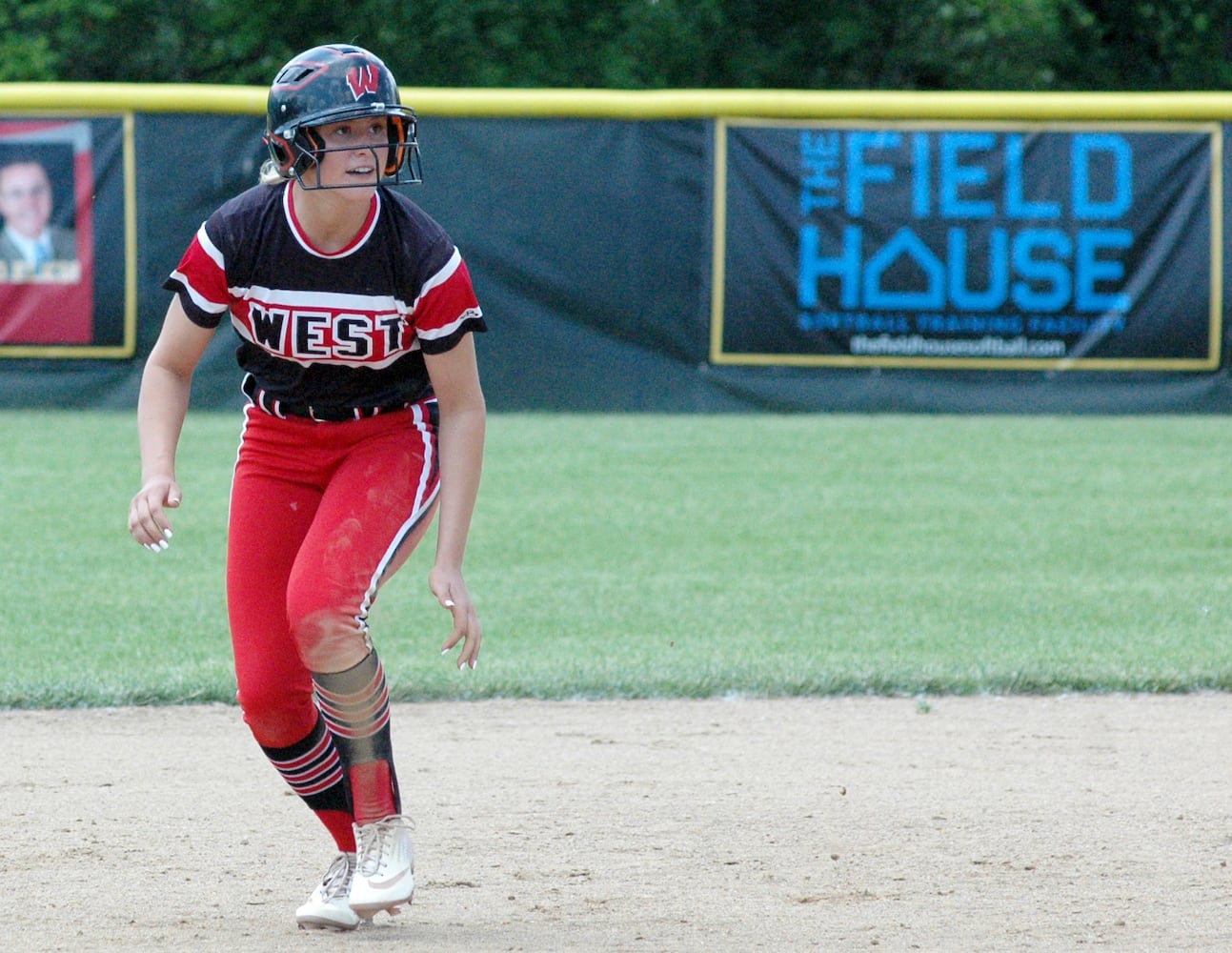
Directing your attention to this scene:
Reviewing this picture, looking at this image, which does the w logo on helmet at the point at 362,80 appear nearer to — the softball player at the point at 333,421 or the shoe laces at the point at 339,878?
the softball player at the point at 333,421

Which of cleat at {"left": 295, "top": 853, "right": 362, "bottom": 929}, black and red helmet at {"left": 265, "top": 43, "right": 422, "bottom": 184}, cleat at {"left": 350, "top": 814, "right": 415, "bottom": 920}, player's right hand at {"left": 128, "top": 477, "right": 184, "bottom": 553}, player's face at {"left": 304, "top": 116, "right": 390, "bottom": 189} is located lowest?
cleat at {"left": 295, "top": 853, "right": 362, "bottom": 929}

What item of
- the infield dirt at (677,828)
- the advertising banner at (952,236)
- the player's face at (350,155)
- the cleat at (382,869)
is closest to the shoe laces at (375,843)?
the cleat at (382,869)

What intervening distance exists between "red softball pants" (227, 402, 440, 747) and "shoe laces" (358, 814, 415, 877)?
24 centimetres

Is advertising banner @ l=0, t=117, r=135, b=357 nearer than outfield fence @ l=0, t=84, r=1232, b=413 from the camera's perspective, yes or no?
Yes

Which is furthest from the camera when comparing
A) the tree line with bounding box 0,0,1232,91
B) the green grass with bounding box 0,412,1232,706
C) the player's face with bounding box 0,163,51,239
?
the tree line with bounding box 0,0,1232,91

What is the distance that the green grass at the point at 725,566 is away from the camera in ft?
20.5

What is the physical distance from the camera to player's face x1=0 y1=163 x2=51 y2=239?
12711mm

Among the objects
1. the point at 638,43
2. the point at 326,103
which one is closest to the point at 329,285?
the point at 326,103

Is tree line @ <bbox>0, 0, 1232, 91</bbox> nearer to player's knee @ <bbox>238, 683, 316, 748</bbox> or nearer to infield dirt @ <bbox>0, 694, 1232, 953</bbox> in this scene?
infield dirt @ <bbox>0, 694, 1232, 953</bbox>

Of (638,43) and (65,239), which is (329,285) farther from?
(638,43)

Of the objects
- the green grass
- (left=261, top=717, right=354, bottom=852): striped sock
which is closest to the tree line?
the green grass

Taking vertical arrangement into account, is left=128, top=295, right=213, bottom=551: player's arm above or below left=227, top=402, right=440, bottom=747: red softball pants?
above

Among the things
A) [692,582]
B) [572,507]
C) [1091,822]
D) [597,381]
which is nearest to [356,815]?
[1091,822]

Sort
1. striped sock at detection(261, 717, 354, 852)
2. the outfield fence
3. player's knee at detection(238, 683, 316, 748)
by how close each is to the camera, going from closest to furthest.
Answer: player's knee at detection(238, 683, 316, 748)
striped sock at detection(261, 717, 354, 852)
the outfield fence
